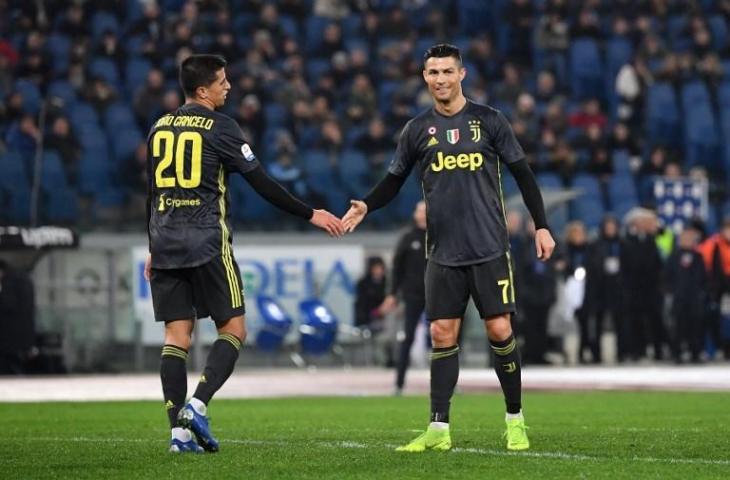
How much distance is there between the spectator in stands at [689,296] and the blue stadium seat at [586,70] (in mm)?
6225

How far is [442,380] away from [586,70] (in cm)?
2144

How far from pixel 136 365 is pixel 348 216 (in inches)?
517

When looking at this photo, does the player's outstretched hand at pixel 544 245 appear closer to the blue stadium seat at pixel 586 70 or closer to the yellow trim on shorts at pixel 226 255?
the yellow trim on shorts at pixel 226 255

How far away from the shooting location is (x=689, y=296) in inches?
958

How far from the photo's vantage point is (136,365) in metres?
22.4

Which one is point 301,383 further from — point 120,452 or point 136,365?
point 120,452

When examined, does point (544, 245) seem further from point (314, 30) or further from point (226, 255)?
point (314, 30)

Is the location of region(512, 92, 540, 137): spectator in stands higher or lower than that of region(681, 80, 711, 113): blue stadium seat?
lower

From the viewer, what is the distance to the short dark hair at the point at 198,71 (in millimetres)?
9250

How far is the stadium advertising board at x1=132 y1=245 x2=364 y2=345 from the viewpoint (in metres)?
23.2

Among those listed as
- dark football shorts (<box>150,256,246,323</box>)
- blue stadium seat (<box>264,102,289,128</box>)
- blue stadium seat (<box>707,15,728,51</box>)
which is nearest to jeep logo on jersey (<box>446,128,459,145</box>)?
dark football shorts (<box>150,256,246,323</box>)

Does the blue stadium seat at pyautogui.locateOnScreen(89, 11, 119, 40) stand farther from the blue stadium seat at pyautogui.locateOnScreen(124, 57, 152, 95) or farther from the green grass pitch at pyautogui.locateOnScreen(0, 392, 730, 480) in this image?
the green grass pitch at pyautogui.locateOnScreen(0, 392, 730, 480)

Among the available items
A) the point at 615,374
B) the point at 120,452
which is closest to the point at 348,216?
the point at 120,452

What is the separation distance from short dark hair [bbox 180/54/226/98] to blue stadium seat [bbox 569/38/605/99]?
2126 centimetres
